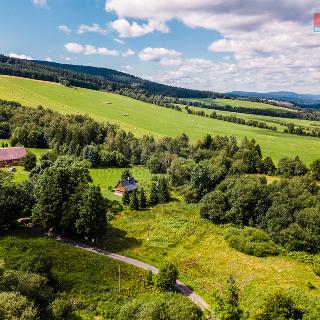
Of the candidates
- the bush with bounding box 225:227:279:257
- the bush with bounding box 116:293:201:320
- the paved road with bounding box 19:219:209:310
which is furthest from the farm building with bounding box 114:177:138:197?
the bush with bounding box 116:293:201:320

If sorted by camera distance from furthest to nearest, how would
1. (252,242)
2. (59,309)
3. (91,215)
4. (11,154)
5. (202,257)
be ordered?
1. (11,154)
2. (252,242)
3. (202,257)
4. (91,215)
5. (59,309)

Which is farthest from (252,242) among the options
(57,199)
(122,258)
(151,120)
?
(151,120)

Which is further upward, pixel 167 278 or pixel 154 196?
pixel 154 196

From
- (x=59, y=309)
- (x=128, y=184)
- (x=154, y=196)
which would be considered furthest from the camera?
(x=128, y=184)

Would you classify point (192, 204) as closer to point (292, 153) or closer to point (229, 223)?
point (229, 223)

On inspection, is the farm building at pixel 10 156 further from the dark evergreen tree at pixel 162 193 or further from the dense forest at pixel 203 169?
the dark evergreen tree at pixel 162 193

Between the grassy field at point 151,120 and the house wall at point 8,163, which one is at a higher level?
the grassy field at point 151,120

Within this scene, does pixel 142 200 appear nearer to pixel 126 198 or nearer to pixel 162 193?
pixel 126 198

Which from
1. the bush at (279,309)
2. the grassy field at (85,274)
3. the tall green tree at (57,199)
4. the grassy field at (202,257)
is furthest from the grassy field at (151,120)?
the bush at (279,309)
